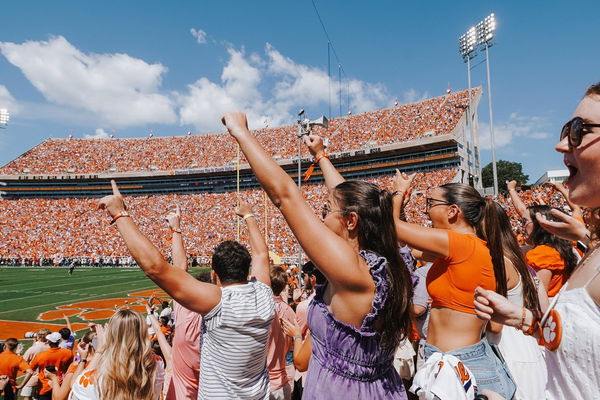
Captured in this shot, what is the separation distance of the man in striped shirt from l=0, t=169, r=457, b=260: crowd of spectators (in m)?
31.6

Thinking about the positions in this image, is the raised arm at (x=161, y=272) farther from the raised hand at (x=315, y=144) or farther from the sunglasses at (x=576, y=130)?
the sunglasses at (x=576, y=130)

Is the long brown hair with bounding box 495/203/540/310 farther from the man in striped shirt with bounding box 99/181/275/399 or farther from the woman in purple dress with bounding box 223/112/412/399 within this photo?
the man in striped shirt with bounding box 99/181/275/399

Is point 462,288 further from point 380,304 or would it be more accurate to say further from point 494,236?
point 380,304

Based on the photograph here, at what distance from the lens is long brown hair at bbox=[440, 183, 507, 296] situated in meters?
2.57

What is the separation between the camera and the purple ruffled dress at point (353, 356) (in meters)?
1.77

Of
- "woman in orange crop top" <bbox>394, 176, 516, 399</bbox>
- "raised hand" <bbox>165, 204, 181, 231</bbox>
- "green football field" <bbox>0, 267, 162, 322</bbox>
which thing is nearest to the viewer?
"woman in orange crop top" <bbox>394, 176, 516, 399</bbox>

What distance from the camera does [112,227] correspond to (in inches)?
1818

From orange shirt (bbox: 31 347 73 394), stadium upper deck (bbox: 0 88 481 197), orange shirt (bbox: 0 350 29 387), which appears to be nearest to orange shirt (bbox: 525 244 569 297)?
orange shirt (bbox: 31 347 73 394)

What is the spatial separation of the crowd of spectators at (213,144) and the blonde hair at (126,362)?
39418 mm

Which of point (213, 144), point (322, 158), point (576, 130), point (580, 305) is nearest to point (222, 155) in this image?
point (213, 144)

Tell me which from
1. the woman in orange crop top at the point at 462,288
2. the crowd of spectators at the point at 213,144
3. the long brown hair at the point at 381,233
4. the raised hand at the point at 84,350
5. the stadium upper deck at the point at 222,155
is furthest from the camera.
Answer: the crowd of spectators at the point at 213,144

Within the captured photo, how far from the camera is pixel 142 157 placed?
57.0 m

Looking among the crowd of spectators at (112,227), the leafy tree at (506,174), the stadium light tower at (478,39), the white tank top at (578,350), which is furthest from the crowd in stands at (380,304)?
the leafy tree at (506,174)

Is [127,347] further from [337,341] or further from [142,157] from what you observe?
[142,157]
